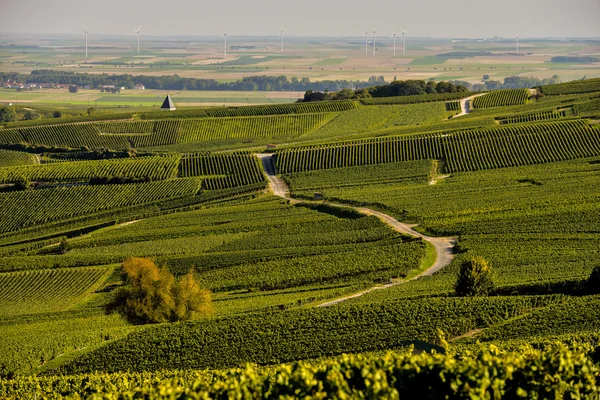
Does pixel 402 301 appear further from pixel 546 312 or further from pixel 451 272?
pixel 451 272

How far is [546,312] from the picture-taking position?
45.1 m

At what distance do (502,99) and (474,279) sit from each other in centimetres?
9044

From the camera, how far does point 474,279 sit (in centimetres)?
5119

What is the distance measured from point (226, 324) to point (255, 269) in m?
18.0

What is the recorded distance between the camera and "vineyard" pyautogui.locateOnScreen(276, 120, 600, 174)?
97.6 metres

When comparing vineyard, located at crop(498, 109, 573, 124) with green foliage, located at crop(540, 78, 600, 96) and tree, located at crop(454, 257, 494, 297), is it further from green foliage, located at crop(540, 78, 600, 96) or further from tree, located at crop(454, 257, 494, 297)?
tree, located at crop(454, 257, 494, 297)

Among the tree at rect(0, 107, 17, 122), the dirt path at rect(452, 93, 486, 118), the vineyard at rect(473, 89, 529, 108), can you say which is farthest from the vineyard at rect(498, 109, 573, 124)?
the tree at rect(0, 107, 17, 122)

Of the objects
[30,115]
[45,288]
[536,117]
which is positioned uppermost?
[536,117]

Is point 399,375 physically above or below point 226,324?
above

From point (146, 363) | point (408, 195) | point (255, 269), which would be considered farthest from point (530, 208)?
point (146, 363)

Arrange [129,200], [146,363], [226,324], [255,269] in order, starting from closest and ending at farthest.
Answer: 1. [146,363]
2. [226,324]
3. [255,269]
4. [129,200]

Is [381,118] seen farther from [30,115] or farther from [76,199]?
[30,115]

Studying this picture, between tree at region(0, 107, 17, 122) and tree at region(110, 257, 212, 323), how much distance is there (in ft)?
410

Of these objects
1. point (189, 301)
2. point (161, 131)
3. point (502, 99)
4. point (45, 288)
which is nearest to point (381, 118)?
point (502, 99)
